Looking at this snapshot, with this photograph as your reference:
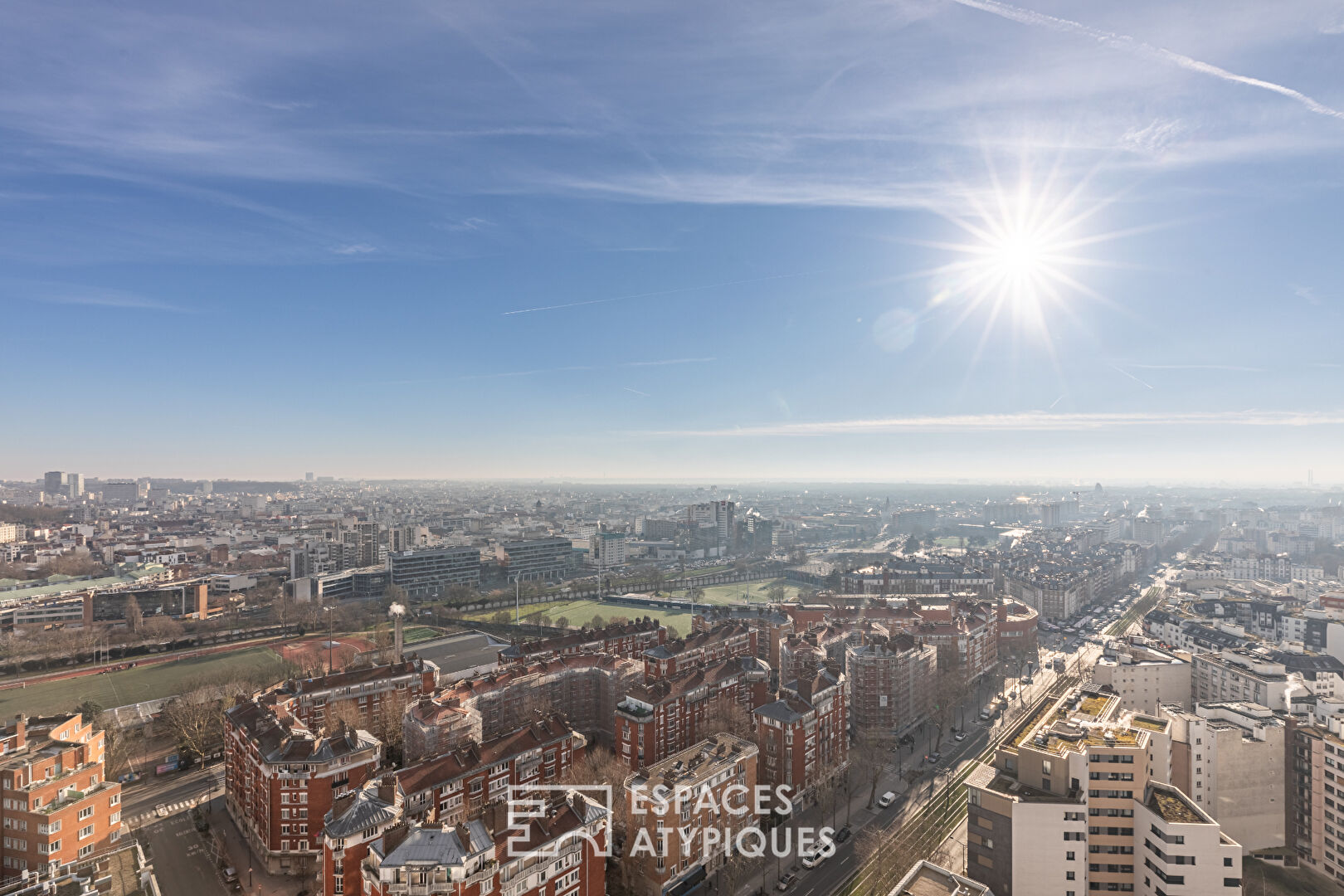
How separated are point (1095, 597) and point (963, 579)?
29.3 ft

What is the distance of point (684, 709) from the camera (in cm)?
1595

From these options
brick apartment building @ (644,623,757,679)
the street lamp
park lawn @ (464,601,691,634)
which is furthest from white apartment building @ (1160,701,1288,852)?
the street lamp

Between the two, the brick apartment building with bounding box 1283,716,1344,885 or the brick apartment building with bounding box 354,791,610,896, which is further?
the brick apartment building with bounding box 1283,716,1344,885

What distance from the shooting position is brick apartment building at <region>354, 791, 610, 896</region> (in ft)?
26.8

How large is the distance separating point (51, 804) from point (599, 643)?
1435 centimetres

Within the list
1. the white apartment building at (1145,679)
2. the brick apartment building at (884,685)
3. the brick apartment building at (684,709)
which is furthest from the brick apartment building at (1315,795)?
the brick apartment building at (684,709)

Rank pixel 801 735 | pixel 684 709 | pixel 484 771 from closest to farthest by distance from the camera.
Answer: pixel 484 771, pixel 801 735, pixel 684 709

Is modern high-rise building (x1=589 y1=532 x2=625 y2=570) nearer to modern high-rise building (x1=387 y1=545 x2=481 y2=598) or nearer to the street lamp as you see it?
modern high-rise building (x1=387 y1=545 x2=481 y2=598)

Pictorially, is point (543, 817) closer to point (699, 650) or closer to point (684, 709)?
point (684, 709)

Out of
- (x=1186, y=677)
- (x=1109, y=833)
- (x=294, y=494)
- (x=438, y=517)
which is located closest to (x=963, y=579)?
(x=1186, y=677)

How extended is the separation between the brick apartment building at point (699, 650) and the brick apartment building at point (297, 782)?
8544mm

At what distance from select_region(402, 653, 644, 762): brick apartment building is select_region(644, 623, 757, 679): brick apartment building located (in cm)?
53

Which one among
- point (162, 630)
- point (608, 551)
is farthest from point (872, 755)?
point (608, 551)

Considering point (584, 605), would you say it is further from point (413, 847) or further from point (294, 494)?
point (294, 494)
